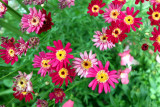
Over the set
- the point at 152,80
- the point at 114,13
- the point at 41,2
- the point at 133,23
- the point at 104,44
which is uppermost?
the point at 41,2

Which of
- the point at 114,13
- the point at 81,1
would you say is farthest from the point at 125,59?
the point at 81,1

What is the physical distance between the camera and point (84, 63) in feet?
5.93

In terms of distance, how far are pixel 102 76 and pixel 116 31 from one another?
0.51 meters

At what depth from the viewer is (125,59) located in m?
2.27

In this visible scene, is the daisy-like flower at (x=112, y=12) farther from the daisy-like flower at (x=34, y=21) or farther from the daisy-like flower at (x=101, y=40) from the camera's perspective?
the daisy-like flower at (x=34, y=21)

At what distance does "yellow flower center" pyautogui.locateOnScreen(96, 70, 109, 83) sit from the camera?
1706 mm

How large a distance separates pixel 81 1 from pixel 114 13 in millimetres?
671

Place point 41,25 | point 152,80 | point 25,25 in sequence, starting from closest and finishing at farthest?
point 41,25 → point 25,25 → point 152,80

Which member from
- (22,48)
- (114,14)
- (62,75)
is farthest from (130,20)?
(22,48)

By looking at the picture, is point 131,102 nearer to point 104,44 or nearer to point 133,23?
point 104,44

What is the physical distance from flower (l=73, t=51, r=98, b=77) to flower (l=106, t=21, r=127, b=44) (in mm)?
276

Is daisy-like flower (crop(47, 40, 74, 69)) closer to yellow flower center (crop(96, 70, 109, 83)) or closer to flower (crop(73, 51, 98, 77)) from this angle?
flower (crop(73, 51, 98, 77))

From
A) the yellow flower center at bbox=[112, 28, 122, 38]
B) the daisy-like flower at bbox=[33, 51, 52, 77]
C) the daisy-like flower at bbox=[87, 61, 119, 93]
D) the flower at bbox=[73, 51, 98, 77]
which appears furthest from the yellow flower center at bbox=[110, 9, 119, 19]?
the daisy-like flower at bbox=[33, 51, 52, 77]

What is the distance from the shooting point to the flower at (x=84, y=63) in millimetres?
Answer: 1740
